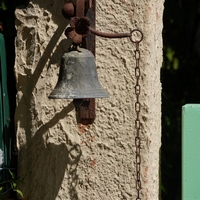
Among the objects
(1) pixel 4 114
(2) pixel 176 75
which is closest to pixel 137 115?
(1) pixel 4 114

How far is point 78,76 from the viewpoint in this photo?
2.74 metres

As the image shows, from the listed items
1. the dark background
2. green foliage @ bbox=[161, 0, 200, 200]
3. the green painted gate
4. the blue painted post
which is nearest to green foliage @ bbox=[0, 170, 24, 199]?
the green painted gate

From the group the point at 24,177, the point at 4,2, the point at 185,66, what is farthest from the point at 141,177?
the point at 185,66

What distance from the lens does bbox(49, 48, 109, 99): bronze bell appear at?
8.88 ft

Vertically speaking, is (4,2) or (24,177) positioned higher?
(4,2)

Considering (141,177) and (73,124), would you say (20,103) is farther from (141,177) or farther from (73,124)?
(141,177)

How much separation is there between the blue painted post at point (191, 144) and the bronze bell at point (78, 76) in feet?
1.10

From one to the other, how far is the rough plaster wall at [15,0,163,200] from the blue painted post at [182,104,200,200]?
15cm

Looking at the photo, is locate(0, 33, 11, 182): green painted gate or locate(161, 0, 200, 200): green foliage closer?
locate(0, 33, 11, 182): green painted gate

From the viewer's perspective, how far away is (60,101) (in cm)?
298

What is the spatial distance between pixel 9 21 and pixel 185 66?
2271 mm

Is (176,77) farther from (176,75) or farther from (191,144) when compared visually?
(191,144)

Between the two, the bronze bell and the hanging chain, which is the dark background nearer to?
the hanging chain

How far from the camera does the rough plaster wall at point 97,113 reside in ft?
9.41
